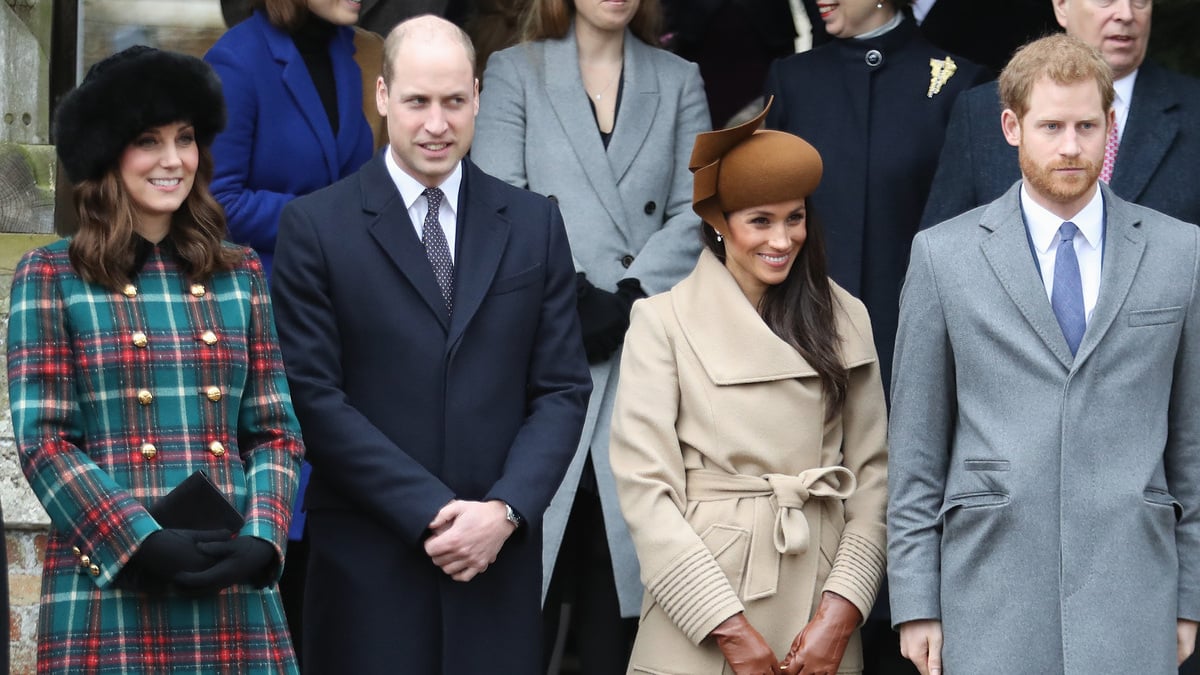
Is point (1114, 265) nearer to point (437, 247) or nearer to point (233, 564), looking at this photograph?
point (437, 247)

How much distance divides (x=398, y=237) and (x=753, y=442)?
0.98m

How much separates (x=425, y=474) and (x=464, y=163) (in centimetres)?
79

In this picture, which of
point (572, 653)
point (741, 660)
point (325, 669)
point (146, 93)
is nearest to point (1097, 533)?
point (741, 660)

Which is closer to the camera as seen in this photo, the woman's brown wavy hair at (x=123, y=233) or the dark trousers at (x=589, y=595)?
the woman's brown wavy hair at (x=123, y=233)

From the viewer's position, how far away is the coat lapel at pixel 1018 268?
405 cm

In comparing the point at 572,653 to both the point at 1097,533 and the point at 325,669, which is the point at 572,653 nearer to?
the point at 325,669

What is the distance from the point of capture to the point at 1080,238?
4176mm

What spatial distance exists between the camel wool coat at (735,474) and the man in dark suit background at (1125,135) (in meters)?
0.54

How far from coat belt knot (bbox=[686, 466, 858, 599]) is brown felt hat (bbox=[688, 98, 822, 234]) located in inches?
25.2

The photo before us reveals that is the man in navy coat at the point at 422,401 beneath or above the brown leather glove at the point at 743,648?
above

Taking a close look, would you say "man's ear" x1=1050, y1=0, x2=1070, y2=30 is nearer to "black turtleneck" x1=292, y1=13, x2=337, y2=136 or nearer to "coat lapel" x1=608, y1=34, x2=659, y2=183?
"coat lapel" x1=608, y1=34, x2=659, y2=183

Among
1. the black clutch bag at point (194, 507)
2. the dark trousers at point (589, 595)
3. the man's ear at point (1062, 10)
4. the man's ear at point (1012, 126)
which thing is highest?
the man's ear at point (1062, 10)

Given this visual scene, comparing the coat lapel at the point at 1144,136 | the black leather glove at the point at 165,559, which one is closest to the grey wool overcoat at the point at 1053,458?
the coat lapel at the point at 1144,136

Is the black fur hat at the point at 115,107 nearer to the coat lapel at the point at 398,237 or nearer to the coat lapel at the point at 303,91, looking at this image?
the coat lapel at the point at 398,237
